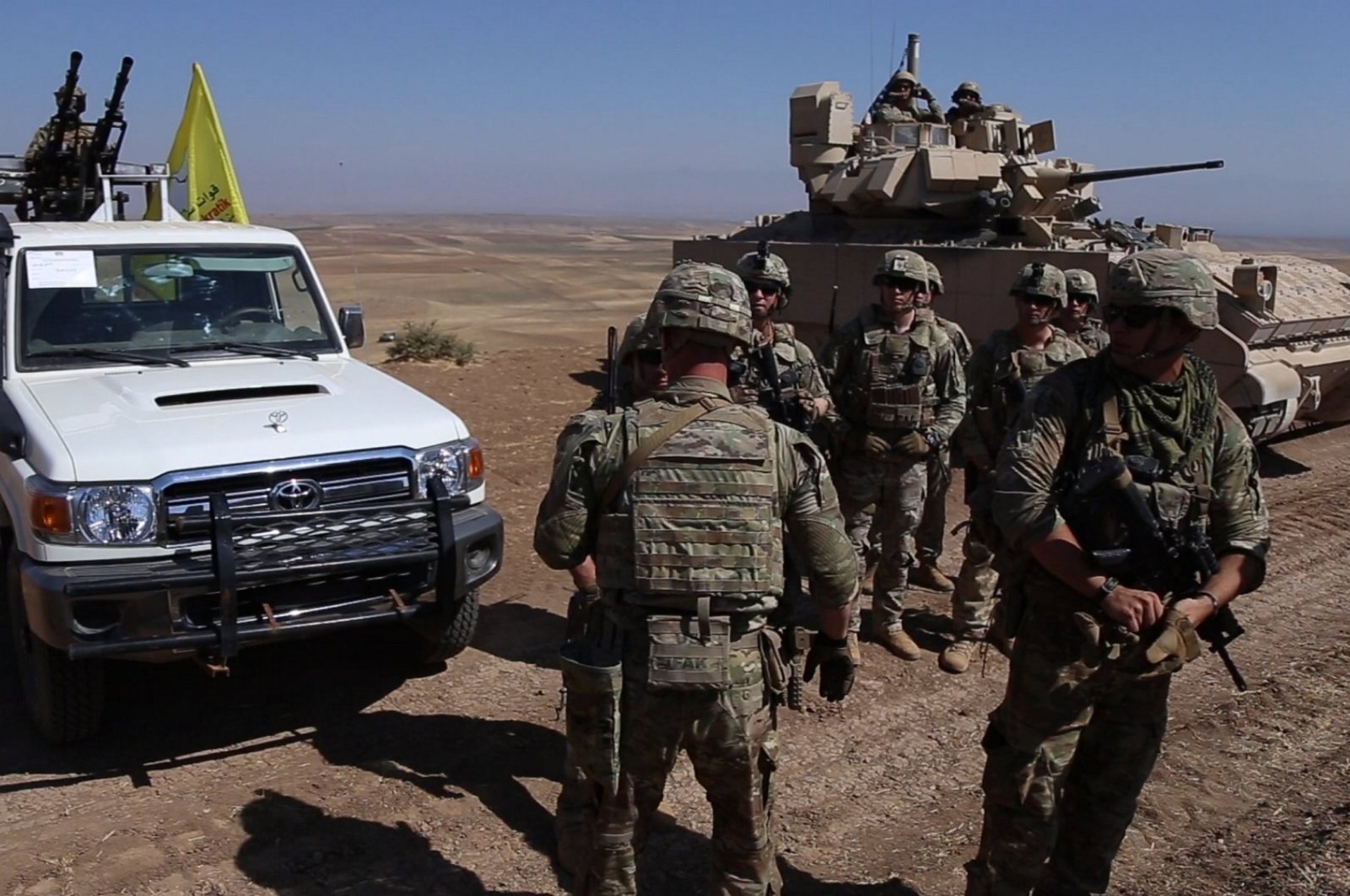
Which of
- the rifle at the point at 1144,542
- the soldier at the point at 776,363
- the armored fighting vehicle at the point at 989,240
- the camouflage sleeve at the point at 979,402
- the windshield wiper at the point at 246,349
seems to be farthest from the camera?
the armored fighting vehicle at the point at 989,240

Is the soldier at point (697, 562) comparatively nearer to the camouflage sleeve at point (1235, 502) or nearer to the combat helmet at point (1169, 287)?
the combat helmet at point (1169, 287)

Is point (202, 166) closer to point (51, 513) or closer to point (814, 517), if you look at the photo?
point (51, 513)

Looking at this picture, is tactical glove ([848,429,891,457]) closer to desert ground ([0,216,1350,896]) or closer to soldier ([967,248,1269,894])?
desert ground ([0,216,1350,896])

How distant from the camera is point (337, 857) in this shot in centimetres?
403

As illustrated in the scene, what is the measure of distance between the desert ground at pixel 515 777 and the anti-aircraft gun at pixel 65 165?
6.00 m

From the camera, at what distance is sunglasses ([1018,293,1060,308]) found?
5.86 m

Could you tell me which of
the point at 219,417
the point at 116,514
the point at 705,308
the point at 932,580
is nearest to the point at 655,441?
the point at 705,308

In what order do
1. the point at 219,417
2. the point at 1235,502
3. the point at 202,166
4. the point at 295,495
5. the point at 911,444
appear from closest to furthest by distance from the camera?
the point at 1235,502
the point at 295,495
the point at 219,417
the point at 911,444
the point at 202,166

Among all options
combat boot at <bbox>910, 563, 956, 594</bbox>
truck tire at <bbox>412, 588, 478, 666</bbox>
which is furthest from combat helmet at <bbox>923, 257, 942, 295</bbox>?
truck tire at <bbox>412, 588, 478, 666</bbox>

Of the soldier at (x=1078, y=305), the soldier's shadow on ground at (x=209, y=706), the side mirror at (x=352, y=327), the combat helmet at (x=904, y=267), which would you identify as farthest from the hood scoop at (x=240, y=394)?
the soldier at (x=1078, y=305)

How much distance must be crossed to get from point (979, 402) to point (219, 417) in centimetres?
360

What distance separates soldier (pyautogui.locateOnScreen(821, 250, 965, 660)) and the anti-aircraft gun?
7.08m

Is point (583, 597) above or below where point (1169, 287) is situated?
below

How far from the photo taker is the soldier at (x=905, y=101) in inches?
539
